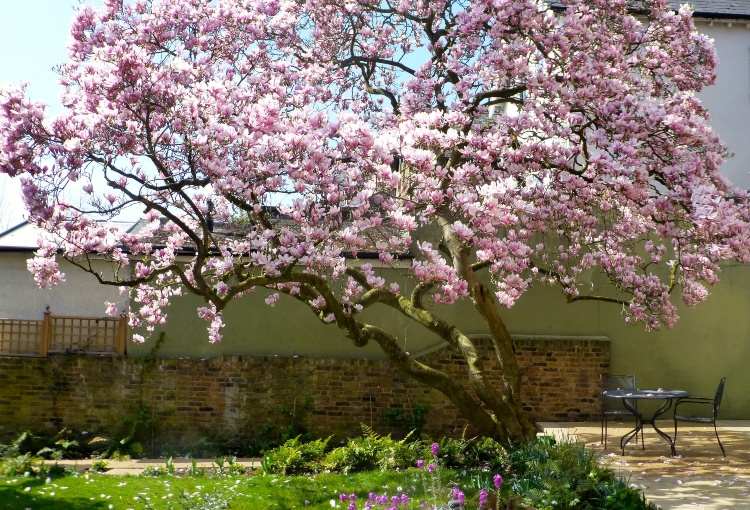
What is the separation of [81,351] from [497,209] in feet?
27.5

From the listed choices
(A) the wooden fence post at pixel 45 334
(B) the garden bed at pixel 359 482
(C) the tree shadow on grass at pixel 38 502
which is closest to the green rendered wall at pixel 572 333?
(A) the wooden fence post at pixel 45 334

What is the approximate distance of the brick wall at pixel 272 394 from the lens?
1289 centimetres

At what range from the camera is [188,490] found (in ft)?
26.9

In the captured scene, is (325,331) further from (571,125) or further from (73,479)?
(571,125)

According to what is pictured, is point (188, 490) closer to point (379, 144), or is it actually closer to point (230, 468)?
point (230, 468)

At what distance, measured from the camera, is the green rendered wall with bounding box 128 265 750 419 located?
13258mm

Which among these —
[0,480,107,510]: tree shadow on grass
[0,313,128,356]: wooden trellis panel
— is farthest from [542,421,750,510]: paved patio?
[0,313,128,356]: wooden trellis panel

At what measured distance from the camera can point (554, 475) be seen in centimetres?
718

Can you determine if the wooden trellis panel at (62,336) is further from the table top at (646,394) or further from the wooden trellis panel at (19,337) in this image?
the table top at (646,394)

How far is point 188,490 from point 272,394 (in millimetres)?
4797

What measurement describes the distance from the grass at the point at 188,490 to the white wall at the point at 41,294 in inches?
239

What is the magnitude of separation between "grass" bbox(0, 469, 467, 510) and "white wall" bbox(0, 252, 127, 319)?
608 cm

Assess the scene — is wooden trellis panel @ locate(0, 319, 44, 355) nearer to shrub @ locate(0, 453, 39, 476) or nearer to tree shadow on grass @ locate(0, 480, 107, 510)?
shrub @ locate(0, 453, 39, 476)

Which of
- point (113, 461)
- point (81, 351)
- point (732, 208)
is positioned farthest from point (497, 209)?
point (81, 351)
